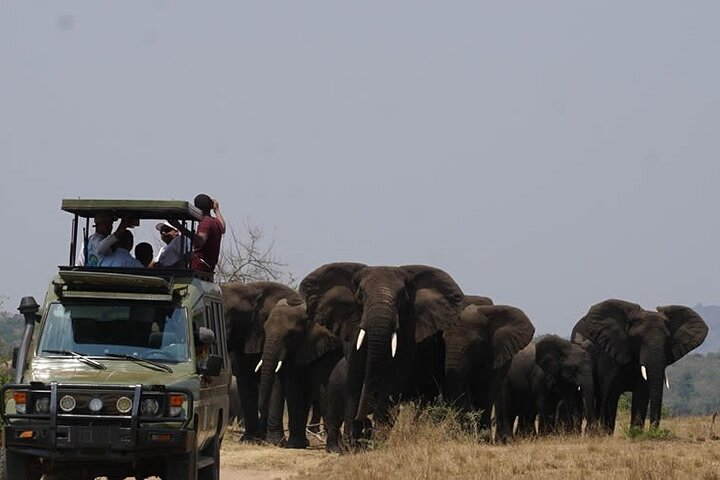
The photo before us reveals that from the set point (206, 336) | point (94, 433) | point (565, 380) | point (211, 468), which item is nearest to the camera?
point (94, 433)

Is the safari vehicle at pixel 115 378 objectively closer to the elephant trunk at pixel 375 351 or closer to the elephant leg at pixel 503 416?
the elephant trunk at pixel 375 351

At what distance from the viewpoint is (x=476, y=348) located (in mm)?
28047

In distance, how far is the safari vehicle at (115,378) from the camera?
14062mm

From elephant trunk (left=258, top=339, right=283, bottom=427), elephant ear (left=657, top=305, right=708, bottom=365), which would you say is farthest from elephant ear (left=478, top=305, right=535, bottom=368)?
elephant ear (left=657, top=305, right=708, bottom=365)

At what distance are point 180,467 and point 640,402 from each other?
65.3 ft

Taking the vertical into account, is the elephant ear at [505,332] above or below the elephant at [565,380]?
above

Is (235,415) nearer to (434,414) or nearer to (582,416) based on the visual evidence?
(582,416)

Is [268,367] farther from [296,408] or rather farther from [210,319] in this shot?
[210,319]

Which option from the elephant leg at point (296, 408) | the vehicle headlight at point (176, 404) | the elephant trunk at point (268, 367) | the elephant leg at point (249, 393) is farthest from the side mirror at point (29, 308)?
the elephant leg at point (249, 393)

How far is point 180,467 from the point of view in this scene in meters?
14.3

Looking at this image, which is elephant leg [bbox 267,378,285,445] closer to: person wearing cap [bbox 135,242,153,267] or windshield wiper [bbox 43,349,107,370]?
person wearing cap [bbox 135,242,153,267]

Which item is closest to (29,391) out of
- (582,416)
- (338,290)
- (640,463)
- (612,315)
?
(640,463)

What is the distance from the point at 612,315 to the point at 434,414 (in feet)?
34.8

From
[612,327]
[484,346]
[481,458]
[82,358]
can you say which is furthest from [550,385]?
[82,358]
